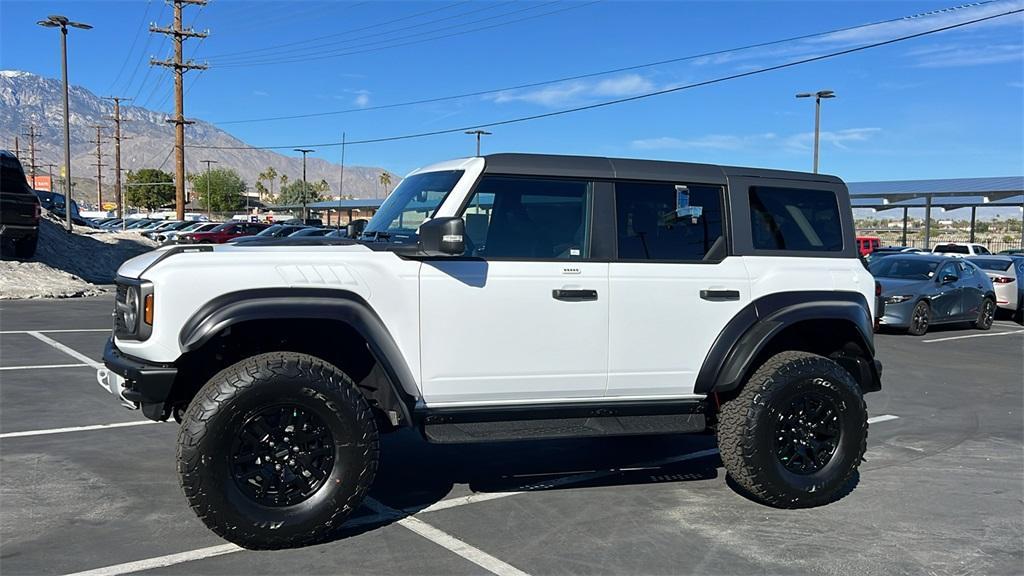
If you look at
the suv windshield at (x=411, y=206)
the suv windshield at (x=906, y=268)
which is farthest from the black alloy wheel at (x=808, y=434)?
the suv windshield at (x=906, y=268)

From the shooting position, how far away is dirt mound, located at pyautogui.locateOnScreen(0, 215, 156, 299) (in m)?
19.4

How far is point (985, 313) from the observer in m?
16.9

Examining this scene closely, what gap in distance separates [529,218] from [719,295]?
1.31 m

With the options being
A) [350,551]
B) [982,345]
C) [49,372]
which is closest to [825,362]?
[350,551]

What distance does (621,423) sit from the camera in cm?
504

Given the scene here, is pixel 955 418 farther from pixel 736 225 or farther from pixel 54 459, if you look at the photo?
A: pixel 54 459

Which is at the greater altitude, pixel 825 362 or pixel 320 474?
pixel 825 362

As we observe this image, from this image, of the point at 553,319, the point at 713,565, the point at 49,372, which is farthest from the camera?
the point at 49,372

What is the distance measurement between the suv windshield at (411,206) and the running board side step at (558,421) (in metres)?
1.11

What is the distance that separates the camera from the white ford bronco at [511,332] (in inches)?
168

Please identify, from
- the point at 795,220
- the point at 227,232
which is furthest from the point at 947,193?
the point at 795,220

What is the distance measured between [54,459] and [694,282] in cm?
472

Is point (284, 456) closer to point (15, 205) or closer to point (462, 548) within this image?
point (462, 548)

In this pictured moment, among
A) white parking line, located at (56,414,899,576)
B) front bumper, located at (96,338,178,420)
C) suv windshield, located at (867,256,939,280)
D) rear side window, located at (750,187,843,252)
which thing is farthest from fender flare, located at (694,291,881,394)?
suv windshield, located at (867,256,939,280)
